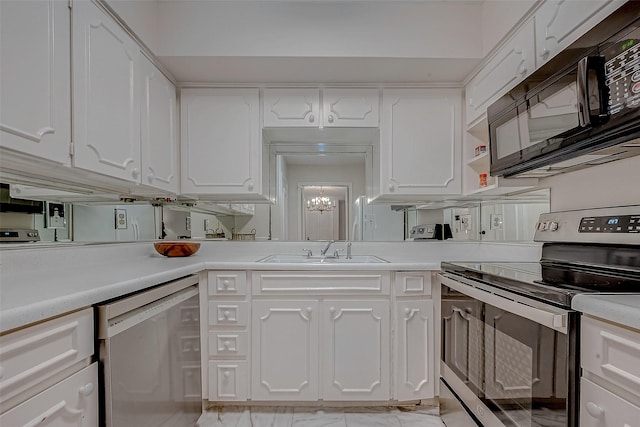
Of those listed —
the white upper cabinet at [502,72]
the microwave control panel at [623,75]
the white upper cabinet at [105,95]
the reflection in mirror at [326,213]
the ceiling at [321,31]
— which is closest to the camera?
the microwave control panel at [623,75]

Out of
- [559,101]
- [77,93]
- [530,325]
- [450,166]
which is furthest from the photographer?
[450,166]

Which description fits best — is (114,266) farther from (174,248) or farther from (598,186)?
(598,186)

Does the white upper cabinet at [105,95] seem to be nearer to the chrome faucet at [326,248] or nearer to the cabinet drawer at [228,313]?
the cabinet drawer at [228,313]

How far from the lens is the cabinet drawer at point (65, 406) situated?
2.40 ft

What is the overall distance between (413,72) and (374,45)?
13.1 inches

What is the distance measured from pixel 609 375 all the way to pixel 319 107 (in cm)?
189

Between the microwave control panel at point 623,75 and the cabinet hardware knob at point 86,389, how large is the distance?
171 cm

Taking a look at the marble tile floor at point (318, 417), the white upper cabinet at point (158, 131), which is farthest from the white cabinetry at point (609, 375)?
the white upper cabinet at point (158, 131)

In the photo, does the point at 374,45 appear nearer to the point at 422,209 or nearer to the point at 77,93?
the point at 422,209

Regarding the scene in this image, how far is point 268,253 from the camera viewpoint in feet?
7.60

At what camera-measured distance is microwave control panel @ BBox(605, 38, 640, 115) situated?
2.67 feet

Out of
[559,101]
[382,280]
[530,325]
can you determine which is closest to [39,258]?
[382,280]

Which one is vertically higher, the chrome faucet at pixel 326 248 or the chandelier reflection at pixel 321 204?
the chandelier reflection at pixel 321 204

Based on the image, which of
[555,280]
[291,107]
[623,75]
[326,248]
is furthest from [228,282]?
[623,75]
